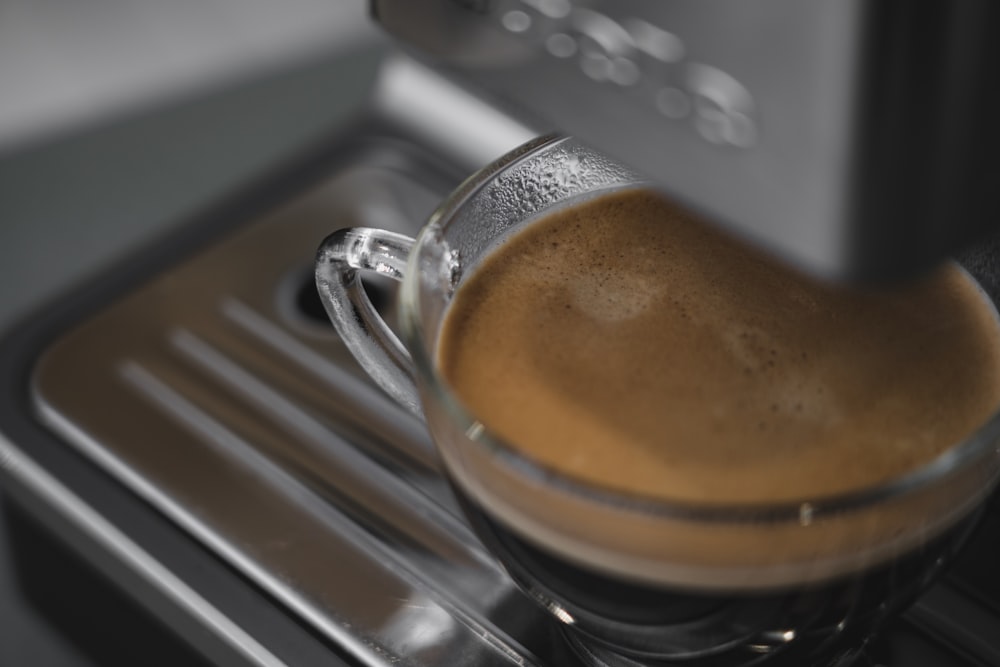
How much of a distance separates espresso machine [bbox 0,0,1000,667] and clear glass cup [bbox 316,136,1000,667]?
0.05 metres

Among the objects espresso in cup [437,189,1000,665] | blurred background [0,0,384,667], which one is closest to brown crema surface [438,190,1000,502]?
espresso in cup [437,189,1000,665]

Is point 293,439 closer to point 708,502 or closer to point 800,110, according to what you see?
point 708,502

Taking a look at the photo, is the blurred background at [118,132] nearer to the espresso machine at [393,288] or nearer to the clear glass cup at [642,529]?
the espresso machine at [393,288]

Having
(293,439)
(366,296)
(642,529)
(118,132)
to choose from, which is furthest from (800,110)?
(118,132)

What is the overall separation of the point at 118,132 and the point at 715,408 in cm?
63

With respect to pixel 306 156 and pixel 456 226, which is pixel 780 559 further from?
pixel 306 156

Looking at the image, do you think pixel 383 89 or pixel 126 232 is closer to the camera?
pixel 383 89

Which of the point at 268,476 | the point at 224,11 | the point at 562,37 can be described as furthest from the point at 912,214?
the point at 224,11

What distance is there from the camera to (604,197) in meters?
0.53

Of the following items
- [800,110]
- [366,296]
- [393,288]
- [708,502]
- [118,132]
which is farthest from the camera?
[118,132]

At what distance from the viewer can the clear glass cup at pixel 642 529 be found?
368 millimetres

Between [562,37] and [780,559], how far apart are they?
158 mm

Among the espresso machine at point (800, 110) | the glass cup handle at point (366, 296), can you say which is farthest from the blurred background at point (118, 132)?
the espresso machine at point (800, 110)

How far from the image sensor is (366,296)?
501mm
